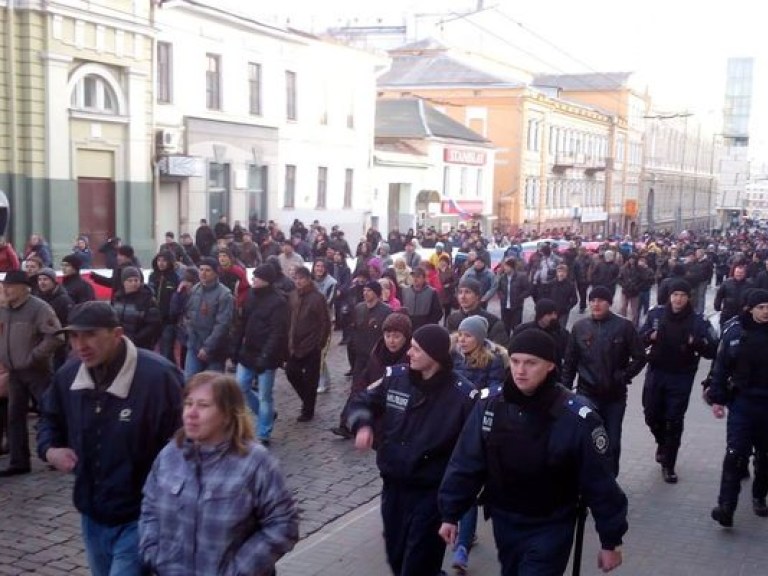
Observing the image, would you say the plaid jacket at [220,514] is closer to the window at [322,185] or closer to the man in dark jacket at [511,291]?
the man in dark jacket at [511,291]

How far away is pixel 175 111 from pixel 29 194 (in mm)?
5893

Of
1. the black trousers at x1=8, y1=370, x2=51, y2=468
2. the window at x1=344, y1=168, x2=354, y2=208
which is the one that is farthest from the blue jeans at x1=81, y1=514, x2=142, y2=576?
the window at x1=344, y1=168, x2=354, y2=208

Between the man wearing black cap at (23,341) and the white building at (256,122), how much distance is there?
19138mm

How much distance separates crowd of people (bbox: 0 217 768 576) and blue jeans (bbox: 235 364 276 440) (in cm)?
2

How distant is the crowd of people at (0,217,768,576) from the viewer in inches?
145

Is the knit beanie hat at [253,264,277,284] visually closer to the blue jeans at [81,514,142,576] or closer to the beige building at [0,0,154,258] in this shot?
the blue jeans at [81,514,142,576]

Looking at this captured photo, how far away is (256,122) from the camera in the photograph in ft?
101

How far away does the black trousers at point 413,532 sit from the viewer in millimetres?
5184

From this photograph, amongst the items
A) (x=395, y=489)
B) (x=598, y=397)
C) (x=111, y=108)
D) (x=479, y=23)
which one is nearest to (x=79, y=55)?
(x=111, y=108)

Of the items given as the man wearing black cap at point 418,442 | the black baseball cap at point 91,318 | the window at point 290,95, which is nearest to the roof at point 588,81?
the window at point 290,95

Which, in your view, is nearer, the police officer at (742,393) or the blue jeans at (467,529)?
the blue jeans at (467,529)

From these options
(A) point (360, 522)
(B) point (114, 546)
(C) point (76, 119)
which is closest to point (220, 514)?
(B) point (114, 546)

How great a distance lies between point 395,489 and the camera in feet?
17.4

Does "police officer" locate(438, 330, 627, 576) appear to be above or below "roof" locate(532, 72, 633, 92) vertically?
below
